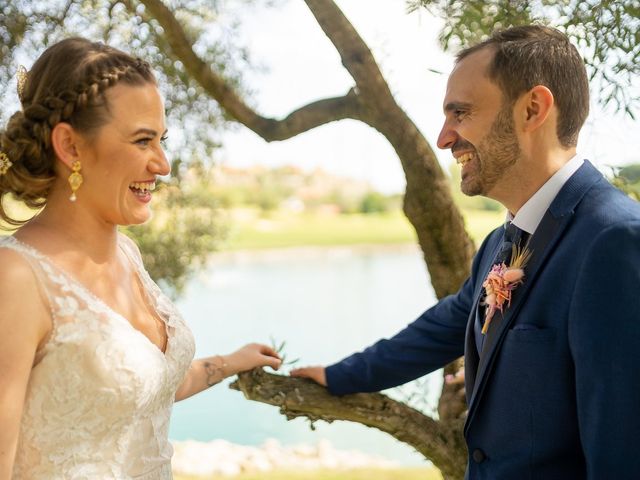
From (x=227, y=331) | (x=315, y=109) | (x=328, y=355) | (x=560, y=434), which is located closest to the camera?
(x=560, y=434)

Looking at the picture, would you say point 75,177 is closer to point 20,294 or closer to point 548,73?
point 20,294

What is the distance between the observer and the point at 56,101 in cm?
203

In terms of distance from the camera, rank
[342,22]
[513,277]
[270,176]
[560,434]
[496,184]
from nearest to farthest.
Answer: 1. [560,434]
2. [513,277]
3. [496,184]
4. [342,22]
5. [270,176]

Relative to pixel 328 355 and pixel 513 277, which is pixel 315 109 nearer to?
pixel 513 277

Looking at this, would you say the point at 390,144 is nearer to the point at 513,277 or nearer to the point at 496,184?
the point at 496,184

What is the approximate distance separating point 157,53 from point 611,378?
3.25 metres

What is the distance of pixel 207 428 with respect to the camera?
12.9 metres

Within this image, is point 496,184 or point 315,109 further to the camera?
point 315,109

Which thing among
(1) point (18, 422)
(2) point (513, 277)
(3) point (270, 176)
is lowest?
(1) point (18, 422)

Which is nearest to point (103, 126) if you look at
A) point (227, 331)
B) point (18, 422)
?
point (18, 422)

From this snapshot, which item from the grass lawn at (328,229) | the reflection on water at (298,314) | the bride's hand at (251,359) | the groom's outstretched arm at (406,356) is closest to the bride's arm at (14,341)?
the bride's hand at (251,359)

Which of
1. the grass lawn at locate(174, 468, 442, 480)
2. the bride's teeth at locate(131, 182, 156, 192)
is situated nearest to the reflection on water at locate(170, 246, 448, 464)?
the grass lawn at locate(174, 468, 442, 480)

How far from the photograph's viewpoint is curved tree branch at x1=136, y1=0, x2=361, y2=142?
338 centimetres

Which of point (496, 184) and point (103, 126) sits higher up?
point (103, 126)
